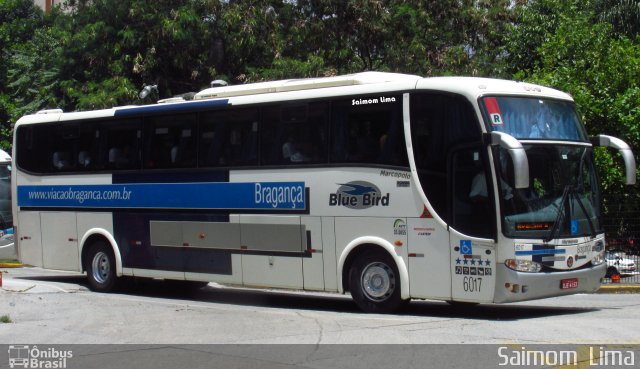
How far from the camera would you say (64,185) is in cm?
1841

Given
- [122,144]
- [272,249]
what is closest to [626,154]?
[272,249]

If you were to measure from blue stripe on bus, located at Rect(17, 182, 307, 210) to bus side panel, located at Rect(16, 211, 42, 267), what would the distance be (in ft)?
0.90

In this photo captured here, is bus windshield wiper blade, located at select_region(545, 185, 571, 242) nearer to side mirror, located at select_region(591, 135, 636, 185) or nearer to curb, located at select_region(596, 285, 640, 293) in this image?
side mirror, located at select_region(591, 135, 636, 185)

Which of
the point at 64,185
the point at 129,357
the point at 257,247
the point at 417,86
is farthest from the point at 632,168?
the point at 64,185

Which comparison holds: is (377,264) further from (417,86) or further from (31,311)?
(31,311)

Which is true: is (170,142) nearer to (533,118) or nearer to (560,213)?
(533,118)

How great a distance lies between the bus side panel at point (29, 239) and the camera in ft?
62.6

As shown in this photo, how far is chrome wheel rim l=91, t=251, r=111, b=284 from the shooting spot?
711 inches

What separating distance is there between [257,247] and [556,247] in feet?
17.0

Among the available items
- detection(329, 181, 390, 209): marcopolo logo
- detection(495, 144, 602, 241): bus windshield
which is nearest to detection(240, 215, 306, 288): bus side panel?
detection(329, 181, 390, 209): marcopolo logo

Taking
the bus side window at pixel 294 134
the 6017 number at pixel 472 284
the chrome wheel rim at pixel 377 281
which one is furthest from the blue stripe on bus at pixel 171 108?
the 6017 number at pixel 472 284

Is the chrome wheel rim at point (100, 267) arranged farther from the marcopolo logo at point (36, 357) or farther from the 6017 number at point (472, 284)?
the 6017 number at point (472, 284)

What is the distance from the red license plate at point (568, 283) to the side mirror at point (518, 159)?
1.82 metres

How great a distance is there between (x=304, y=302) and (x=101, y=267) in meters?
4.47
